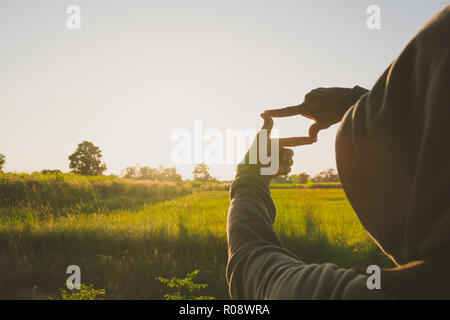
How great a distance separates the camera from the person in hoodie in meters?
0.46

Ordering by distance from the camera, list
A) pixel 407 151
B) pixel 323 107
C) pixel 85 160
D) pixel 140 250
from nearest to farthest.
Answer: pixel 407 151
pixel 323 107
pixel 140 250
pixel 85 160

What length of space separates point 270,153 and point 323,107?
0.31 meters

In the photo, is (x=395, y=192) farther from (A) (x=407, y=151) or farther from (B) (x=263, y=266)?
(B) (x=263, y=266)

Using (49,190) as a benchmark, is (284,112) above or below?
above

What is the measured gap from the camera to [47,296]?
434 cm

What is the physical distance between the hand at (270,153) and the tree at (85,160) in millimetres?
67010

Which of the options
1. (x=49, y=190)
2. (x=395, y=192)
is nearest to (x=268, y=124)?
(x=395, y=192)

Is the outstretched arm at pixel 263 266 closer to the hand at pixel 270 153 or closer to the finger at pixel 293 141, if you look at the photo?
the hand at pixel 270 153

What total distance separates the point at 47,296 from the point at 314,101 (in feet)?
18.4

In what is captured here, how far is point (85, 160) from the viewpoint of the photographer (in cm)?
6088

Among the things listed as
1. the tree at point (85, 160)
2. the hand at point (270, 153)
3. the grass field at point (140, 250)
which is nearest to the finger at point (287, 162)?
the hand at point (270, 153)

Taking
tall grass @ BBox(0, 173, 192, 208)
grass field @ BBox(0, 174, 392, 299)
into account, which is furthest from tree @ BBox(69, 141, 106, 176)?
grass field @ BBox(0, 174, 392, 299)

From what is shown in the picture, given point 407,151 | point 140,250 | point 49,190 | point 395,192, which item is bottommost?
point 140,250
